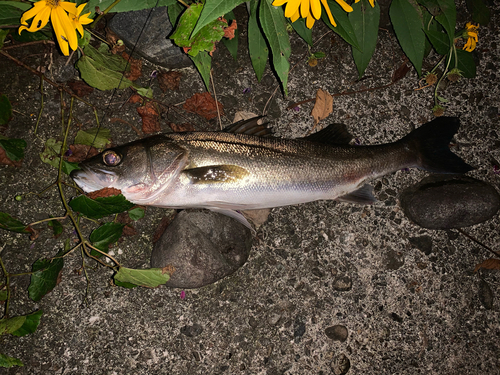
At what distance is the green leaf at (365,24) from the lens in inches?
115

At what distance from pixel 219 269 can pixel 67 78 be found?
6.96 feet

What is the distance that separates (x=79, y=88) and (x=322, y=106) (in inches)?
85.2

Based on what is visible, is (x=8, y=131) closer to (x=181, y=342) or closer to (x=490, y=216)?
(x=181, y=342)

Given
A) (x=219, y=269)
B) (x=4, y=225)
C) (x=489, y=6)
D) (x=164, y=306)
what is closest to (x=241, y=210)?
(x=219, y=269)

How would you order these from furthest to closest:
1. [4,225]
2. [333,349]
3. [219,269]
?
1. [333,349]
2. [219,269]
3. [4,225]

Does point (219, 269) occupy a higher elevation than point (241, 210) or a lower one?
lower

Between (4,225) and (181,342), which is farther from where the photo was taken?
(181,342)

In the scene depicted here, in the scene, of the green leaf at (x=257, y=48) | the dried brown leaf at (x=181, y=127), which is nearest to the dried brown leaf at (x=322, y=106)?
the green leaf at (x=257, y=48)

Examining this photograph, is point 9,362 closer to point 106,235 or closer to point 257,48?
point 106,235

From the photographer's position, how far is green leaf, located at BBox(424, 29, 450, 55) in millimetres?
3094

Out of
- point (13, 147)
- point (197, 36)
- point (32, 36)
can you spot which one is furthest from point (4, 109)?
point (197, 36)

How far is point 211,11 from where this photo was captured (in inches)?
79.5

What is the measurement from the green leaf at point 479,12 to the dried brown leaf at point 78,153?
386 centimetres

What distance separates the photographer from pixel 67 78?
9.75ft
